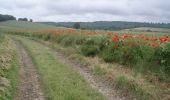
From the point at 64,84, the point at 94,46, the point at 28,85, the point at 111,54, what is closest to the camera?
the point at 28,85

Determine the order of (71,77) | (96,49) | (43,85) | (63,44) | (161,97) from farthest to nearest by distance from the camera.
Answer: (63,44)
(96,49)
(71,77)
(43,85)
(161,97)

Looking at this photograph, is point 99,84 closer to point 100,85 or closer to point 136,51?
point 100,85

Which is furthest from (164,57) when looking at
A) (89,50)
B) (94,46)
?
(89,50)

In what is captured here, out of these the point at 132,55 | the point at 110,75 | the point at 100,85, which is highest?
the point at 132,55

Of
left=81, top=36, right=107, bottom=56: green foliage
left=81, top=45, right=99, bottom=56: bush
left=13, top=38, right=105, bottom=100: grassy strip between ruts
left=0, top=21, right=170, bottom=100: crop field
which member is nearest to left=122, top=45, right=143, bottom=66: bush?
left=0, top=21, right=170, bottom=100: crop field

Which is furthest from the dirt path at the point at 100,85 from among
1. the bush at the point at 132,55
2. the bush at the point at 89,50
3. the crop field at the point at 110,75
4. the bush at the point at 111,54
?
the bush at the point at 89,50

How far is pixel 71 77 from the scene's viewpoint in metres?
12.7

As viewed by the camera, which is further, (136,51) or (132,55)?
(132,55)

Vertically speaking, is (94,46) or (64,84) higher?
(94,46)

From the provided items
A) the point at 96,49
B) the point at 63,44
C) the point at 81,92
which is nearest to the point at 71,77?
the point at 81,92

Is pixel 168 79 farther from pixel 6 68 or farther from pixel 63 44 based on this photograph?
pixel 63 44

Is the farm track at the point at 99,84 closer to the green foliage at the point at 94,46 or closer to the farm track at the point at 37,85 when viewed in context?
the farm track at the point at 37,85

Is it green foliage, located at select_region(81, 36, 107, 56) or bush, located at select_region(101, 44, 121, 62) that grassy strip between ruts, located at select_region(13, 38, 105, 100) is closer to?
bush, located at select_region(101, 44, 121, 62)

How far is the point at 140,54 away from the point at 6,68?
5.26m
